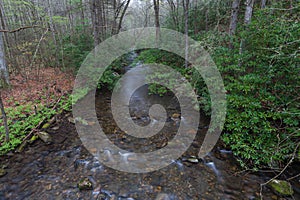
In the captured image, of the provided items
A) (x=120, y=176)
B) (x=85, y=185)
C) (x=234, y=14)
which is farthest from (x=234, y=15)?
(x=85, y=185)

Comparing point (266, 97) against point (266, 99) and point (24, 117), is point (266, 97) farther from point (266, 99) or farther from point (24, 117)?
point (24, 117)

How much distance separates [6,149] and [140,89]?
6248mm

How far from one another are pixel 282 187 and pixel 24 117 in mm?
7443

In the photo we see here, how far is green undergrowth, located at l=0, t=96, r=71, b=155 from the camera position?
15.1 feet

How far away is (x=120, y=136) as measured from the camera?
17.9 feet

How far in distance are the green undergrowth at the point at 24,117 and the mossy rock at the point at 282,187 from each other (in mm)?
6269

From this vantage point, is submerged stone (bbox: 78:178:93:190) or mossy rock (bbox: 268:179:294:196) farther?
submerged stone (bbox: 78:178:93:190)

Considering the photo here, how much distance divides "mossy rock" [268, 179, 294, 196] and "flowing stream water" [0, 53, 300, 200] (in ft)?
0.40

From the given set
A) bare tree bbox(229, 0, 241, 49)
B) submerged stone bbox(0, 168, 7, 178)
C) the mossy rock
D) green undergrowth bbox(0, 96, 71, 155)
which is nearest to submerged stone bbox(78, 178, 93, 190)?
submerged stone bbox(0, 168, 7, 178)

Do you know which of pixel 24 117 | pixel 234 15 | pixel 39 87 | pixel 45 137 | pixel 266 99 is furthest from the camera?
pixel 39 87

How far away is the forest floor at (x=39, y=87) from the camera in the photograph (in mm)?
6895

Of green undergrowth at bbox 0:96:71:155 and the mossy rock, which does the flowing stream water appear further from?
green undergrowth at bbox 0:96:71:155

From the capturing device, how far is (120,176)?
3.93 meters

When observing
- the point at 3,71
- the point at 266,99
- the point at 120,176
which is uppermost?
the point at 3,71
